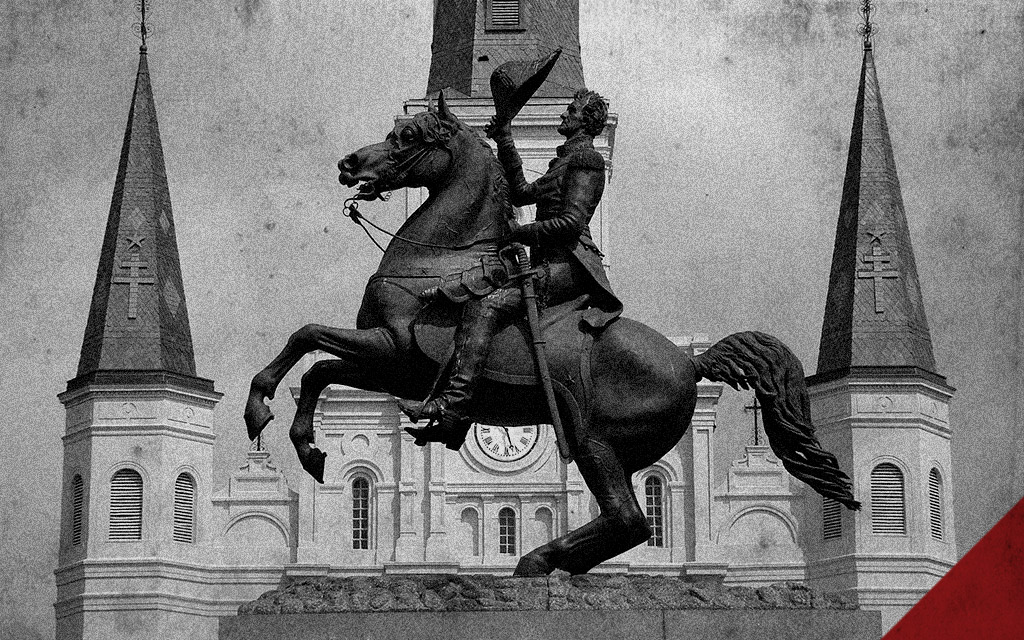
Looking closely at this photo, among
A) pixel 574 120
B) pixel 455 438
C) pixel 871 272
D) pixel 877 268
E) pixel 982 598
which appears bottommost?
pixel 982 598

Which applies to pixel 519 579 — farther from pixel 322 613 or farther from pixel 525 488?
pixel 525 488

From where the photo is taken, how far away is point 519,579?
637 inches

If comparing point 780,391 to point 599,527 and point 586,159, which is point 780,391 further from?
point 586,159

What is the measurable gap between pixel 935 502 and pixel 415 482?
44.4ft

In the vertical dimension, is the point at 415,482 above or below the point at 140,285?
below

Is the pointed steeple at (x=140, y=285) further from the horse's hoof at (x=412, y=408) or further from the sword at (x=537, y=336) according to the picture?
the horse's hoof at (x=412, y=408)

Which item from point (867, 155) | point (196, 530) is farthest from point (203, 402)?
point (867, 155)

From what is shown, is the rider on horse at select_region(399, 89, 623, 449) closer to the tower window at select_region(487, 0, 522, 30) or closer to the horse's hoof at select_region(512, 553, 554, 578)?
the horse's hoof at select_region(512, 553, 554, 578)

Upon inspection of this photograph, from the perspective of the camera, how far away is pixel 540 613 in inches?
626

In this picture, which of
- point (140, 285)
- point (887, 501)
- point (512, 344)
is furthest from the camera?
point (140, 285)

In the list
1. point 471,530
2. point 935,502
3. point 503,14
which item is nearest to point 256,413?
point 471,530

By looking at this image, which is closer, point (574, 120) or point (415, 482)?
point (574, 120)

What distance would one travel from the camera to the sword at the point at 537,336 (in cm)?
1672

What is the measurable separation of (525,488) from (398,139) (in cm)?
5127
